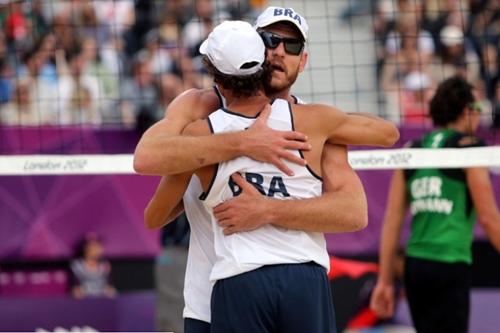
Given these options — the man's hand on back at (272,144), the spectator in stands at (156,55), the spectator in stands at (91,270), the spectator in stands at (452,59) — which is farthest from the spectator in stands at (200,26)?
the man's hand on back at (272,144)

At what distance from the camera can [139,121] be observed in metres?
10.1

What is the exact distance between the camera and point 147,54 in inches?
483

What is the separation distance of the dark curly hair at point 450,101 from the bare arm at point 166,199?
2555 millimetres

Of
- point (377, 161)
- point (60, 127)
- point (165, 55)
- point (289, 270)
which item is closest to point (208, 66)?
point (289, 270)

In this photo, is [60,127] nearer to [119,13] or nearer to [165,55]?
[165,55]

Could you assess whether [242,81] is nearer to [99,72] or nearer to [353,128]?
[353,128]

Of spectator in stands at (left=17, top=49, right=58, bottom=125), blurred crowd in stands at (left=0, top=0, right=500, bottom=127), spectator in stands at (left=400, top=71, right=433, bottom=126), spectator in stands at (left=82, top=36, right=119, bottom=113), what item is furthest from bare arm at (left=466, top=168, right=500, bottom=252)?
spectator in stands at (left=82, top=36, right=119, bottom=113)

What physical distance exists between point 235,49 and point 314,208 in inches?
26.1

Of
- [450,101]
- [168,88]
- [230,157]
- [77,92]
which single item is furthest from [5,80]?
[230,157]

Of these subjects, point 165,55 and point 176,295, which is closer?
point 176,295

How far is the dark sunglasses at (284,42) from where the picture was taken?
4844 mm

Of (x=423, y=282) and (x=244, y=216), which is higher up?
(x=244, y=216)

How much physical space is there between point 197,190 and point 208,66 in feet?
1.70

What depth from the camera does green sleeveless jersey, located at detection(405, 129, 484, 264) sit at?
687 centimetres
